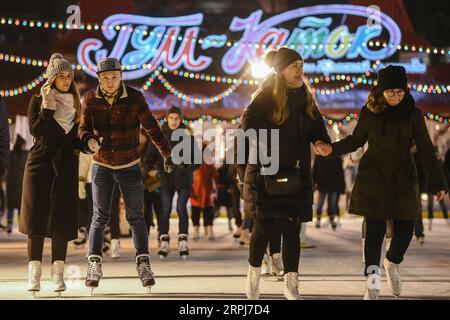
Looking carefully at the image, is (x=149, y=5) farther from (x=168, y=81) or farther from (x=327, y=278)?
(x=327, y=278)

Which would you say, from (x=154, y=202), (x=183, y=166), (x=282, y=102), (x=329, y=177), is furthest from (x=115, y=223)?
(x=329, y=177)

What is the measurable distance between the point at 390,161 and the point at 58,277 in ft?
8.66

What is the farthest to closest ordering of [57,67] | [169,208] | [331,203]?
[331,203]
[169,208]
[57,67]

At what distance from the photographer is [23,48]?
45.2 metres

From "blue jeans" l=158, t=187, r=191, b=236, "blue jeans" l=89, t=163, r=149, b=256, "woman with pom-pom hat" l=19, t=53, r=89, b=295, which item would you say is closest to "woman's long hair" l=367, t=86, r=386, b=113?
"blue jeans" l=89, t=163, r=149, b=256

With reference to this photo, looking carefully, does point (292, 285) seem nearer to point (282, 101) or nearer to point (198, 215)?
point (282, 101)

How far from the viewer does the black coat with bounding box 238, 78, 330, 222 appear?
687 centimetres

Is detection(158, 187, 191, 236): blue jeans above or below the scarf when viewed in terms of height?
below

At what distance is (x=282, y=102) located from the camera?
6855mm

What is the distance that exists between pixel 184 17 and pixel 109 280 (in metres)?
12.1

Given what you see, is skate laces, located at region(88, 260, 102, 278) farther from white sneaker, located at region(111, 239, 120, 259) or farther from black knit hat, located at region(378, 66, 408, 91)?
white sneaker, located at region(111, 239, 120, 259)

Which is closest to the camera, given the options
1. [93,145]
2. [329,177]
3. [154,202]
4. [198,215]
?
[93,145]

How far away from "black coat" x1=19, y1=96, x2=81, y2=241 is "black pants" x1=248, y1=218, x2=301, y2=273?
5.05 feet
